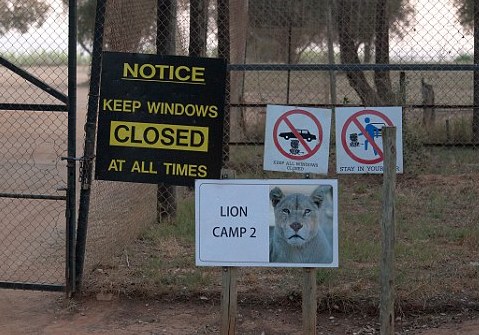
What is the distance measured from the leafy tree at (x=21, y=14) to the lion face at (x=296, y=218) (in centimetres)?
313

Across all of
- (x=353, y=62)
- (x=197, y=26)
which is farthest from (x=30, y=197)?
(x=353, y=62)

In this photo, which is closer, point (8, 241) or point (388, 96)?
point (8, 241)

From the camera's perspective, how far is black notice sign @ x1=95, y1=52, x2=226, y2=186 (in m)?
6.41

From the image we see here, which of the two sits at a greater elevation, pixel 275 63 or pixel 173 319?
pixel 275 63

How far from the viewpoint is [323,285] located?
22.7ft

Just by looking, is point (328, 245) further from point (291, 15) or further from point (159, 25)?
point (291, 15)

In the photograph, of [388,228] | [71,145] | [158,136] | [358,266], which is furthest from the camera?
[358,266]

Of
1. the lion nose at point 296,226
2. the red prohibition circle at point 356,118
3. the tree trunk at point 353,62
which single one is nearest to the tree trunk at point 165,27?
the red prohibition circle at point 356,118

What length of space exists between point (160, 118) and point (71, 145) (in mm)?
765

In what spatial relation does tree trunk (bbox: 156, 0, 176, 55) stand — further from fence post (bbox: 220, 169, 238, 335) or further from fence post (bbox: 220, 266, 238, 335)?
fence post (bbox: 220, 266, 238, 335)

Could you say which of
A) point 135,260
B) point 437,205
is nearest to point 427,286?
point 135,260

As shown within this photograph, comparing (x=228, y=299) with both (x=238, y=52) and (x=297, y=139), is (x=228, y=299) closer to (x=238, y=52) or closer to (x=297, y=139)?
(x=297, y=139)

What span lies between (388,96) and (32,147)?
305 inches

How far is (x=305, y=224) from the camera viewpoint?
5.53m
